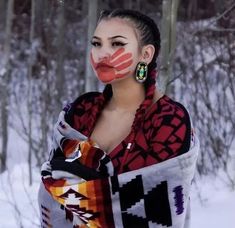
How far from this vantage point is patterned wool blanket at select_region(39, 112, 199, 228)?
1.57 m

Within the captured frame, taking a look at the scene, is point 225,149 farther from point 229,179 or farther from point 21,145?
point 21,145

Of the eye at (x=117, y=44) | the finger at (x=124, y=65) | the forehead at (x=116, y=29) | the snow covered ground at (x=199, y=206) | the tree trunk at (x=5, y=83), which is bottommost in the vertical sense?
the snow covered ground at (x=199, y=206)

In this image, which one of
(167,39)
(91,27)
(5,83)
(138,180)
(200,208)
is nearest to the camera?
(138,180)

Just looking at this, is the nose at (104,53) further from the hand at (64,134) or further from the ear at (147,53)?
the hand at (64,134)

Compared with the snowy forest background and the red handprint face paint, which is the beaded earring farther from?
the snowy forest background

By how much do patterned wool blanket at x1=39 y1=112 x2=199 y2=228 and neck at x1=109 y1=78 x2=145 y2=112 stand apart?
167mm

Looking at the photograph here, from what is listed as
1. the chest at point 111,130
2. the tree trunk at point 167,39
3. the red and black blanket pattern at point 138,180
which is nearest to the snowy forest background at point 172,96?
A: the tree trunk at point 167,39

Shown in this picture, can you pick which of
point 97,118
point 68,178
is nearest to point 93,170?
point 68,178

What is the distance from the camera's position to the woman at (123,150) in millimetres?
1578

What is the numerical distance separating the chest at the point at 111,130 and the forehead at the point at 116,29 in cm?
22

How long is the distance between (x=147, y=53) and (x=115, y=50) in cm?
9

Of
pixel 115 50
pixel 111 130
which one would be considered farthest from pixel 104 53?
pixel 111 130

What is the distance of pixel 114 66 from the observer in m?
1.68

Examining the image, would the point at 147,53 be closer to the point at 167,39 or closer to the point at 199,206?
the point at 167,39
